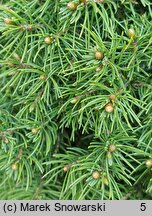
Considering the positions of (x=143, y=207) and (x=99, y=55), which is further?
(x=143, y=207)

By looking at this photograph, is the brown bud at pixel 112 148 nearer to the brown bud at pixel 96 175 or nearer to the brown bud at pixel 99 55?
the brown bud at pixel 96 175

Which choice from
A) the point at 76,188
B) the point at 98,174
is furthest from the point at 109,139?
the point at 76,188

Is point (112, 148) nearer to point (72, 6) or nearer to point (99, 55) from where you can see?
point (99, 55)

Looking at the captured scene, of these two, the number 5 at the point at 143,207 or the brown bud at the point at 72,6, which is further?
the number 5 at the point at 143,207

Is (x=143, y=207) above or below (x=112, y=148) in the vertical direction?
below

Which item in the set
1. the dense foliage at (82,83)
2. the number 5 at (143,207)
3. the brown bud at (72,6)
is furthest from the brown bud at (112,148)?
the brown bud at (72,6)

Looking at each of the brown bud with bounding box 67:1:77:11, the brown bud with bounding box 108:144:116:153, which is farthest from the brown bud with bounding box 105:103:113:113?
the brown bud with bounding box 67:1:77:11

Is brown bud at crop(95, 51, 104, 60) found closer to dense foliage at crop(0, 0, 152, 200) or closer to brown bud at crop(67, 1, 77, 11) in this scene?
dense foliage at crop(0, 0, 152, 200)

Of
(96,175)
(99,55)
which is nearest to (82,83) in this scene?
(99,55)
